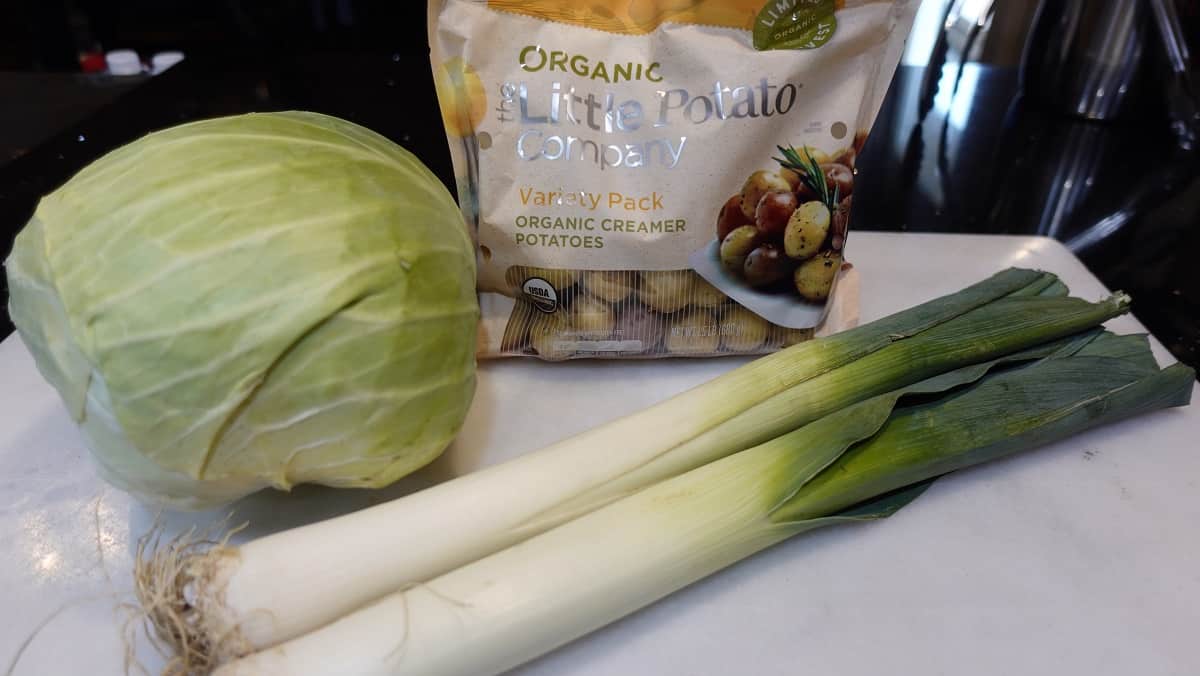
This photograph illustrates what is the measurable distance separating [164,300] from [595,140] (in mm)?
493

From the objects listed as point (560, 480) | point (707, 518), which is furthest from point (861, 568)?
point (560, 480)

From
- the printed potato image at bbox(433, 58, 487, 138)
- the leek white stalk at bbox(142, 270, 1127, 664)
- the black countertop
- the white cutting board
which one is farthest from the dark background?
the printed potato image at bbox(433, 58, 487, 138)

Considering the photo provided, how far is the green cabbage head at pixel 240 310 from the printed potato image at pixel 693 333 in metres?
0.34

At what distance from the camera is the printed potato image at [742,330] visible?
38.9 inches

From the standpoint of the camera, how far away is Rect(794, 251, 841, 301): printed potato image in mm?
960

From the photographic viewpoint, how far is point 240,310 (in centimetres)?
61

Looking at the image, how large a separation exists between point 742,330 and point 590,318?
0.65 ft

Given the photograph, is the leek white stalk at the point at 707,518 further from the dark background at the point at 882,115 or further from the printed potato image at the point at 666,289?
the dark background at the point at 882,115

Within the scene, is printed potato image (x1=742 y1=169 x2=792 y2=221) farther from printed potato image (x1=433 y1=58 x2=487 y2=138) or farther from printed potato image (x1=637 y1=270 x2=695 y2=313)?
printed potato image (x1=433 y1=58 x2=487 y2=138)

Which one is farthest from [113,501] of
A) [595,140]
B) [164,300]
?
[595,140]

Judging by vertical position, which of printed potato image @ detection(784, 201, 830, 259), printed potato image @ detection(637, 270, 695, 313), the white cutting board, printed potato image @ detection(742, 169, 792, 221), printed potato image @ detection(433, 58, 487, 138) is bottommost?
the white cutting board

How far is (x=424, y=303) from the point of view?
0.69 m

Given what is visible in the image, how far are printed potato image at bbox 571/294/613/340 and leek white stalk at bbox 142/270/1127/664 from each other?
0.63 feet

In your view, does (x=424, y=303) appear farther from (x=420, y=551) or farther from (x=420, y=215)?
(x=420, y=551)
